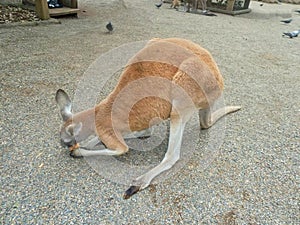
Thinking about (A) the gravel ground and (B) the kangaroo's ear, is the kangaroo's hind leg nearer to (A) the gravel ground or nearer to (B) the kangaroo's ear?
(A) the gravel ground

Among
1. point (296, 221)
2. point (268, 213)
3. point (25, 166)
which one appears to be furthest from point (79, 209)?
point (296, 221)

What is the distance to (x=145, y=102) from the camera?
5.08 ft

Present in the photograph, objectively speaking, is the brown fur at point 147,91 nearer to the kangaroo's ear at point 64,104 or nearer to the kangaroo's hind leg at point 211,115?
the kangaroo's ear at point 64,104

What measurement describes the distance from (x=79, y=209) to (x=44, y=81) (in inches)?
67.3

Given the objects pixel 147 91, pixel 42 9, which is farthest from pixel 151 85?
pixel 42 9

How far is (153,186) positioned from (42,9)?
4.28 meters

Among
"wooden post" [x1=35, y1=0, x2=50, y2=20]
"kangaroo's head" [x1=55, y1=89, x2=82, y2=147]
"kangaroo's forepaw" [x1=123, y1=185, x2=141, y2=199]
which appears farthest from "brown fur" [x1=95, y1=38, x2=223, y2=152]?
"wooden post" [x1=35, y1=0, x2=50, y2=20]

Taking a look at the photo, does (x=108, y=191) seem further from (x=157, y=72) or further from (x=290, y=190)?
(x=290, y=190)

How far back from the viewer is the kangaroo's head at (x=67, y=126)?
151 centimetres

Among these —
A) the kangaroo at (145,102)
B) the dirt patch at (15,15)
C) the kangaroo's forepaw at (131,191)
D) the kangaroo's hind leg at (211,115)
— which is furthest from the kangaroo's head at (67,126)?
the dirt patch at (15,15)

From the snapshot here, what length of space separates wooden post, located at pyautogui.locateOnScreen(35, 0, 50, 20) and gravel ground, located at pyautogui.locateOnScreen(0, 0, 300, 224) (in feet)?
2.91

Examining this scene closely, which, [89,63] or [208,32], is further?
[208,32]

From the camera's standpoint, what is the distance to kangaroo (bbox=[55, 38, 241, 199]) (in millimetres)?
1542

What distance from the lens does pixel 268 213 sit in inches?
58.3
